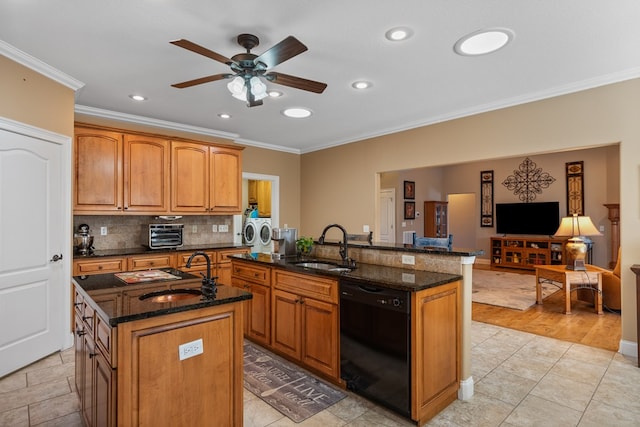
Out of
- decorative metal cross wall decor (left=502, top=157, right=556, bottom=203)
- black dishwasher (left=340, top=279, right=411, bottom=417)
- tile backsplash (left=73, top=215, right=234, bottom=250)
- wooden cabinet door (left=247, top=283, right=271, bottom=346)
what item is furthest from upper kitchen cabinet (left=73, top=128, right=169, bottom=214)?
decorative metal cross wall decor (left=502, top=157, right=556, bottom=203)

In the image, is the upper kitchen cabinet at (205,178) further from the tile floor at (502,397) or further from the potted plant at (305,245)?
the tile floor at (502,397)

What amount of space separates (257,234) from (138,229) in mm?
1927

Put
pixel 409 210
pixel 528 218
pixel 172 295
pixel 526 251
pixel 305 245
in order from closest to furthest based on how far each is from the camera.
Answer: pixel 172 295, pixel 305 245, pixel 526 251, pixel 528 218, pixel 409 210

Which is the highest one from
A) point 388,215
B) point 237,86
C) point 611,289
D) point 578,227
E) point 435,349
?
point 237,86

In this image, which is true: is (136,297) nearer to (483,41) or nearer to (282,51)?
(282,51)

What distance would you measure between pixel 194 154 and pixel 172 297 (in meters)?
3.34

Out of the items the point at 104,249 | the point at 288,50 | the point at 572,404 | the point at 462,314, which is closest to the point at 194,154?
the point at 104,249

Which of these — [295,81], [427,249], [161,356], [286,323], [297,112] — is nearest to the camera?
[161,356]

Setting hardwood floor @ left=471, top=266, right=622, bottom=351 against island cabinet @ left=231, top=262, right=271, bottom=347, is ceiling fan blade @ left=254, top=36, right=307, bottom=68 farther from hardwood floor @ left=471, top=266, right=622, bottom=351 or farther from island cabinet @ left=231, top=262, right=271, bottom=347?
hardwood floor @ left=471, top=266, right=622, bottom=351

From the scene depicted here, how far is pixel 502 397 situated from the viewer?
2539 millimetres

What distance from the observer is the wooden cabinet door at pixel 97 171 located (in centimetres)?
396

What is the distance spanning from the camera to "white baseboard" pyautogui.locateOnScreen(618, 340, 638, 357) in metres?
3.20

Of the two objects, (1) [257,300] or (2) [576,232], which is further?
(2) [576,232]

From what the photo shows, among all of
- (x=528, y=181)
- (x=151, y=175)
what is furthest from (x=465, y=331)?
(x=528, y=181)
